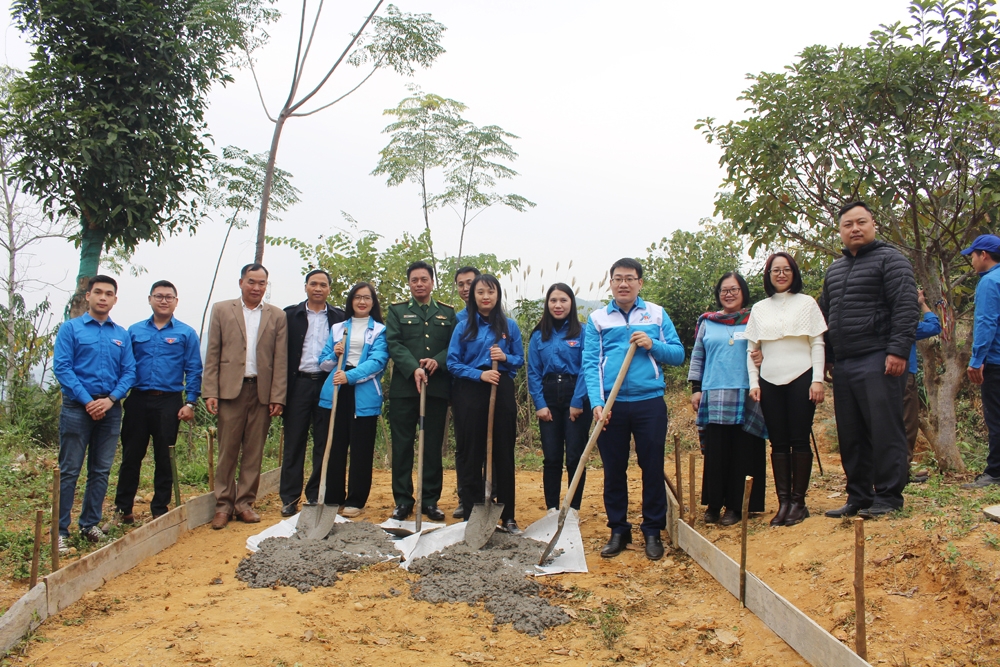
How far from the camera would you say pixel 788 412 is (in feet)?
13.1

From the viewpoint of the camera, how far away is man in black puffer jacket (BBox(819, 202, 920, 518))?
3588 millimetres

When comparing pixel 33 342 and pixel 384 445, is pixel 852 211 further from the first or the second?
pixel 33 342

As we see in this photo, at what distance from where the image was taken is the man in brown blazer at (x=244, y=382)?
4.84m

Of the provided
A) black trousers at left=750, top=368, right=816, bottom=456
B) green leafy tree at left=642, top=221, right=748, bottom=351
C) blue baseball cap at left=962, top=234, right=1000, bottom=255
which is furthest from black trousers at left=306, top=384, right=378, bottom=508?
green leafy tree at left=642, top=221, right=748, bottom=351

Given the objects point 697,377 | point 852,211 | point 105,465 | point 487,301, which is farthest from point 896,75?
point 105,465

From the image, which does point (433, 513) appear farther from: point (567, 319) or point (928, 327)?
point (928, 327)

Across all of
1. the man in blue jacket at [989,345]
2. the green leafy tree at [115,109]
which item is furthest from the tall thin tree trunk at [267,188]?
the man in blue jacket at [989,345]

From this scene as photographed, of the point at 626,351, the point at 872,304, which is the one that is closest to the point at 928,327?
the point at 872,304

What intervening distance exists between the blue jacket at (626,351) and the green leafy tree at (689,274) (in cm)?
626

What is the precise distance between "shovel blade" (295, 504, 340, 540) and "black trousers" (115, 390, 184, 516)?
1001 millimetres

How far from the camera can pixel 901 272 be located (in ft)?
12.0

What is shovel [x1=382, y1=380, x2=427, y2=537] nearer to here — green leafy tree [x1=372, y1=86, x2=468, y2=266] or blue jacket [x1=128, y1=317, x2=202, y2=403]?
blue jacket [x1=128, y1=317, x2=202, y2=403]

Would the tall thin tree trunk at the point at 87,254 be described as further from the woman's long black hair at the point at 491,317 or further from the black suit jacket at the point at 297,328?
the woman's long black hair at the point at 491,317

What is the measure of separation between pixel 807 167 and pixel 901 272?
1.57m
